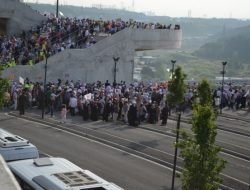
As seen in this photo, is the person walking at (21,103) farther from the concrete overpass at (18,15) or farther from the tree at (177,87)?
the concrete overpass at (18,15)

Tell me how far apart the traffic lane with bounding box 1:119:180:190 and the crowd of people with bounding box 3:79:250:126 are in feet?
10.3

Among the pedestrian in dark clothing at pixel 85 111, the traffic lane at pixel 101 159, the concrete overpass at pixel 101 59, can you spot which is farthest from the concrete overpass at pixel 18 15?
the traffic lane at pixel 101 159

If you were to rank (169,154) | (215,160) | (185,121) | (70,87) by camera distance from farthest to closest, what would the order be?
1. (70,87)
2. (185,121)
3. (169,154)
4. (215,160)

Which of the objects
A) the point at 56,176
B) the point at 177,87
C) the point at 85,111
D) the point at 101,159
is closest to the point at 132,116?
the point at 85,111

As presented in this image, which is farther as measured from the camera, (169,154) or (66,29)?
(66,29)

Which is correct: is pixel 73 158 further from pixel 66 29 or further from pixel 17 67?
pixel 66 29

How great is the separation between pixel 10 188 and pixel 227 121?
2700cm

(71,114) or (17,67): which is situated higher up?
(17,67)

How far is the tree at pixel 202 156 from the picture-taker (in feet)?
42.8

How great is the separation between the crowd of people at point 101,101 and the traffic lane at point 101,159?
10.3ft

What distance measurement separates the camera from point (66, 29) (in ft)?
149

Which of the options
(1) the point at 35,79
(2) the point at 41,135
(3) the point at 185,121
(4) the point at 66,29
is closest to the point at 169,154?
(2) the point at 41,135

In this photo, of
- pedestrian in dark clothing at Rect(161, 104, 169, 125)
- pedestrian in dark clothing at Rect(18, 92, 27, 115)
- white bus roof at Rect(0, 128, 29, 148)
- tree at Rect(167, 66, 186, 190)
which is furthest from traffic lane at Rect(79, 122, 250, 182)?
white bus roof at Rect(0, 128, 29, 148)

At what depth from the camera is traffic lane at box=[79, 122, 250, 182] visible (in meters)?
20.8
